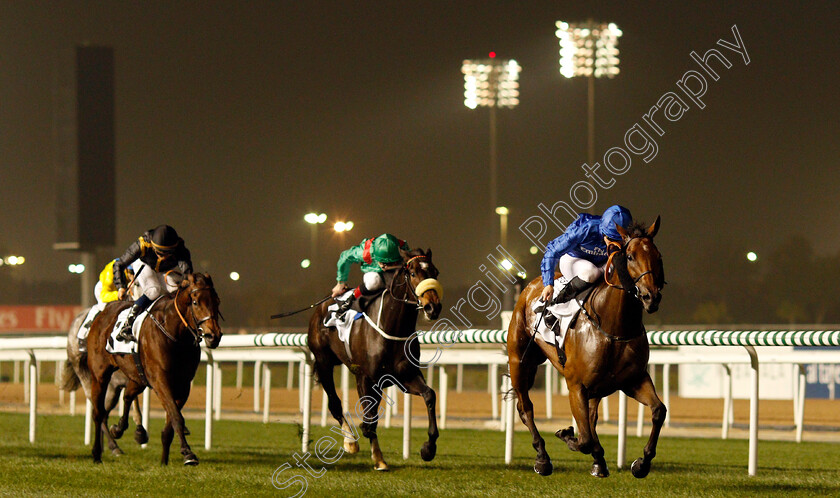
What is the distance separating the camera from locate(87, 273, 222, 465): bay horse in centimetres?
730

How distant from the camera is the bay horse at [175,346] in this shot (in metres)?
7.30

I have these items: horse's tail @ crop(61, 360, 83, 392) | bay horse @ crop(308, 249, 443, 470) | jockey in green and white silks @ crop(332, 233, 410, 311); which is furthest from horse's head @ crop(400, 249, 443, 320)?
horse's tail @ crop(61, 360, 83, 392)

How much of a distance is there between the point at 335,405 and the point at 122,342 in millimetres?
1636

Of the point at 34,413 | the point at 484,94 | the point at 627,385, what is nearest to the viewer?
the point at 627,385

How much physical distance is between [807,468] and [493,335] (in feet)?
7.85

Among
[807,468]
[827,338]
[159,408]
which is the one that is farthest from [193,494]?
[159,408]

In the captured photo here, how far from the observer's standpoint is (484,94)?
2919 centimetres

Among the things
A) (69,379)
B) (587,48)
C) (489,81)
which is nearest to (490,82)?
(489,81)

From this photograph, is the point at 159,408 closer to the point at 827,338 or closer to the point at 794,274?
the point at 827,338

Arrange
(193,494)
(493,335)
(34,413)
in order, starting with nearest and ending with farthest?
(193,494) < (493,335) < (34,413)

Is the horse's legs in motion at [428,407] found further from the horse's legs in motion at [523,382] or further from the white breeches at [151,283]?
the white breeches at [151,283]

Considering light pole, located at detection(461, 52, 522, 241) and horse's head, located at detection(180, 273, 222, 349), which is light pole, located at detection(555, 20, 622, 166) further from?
horse's head, located at detection(180, 273, 222, 349)

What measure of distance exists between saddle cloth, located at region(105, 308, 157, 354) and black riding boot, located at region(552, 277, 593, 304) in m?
3.37

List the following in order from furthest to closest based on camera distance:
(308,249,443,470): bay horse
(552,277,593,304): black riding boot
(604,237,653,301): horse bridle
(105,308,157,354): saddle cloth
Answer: (105,308,157,354): saddle cloth → (308,249,443,470): bay horse → (552,277,593,304): black riding boot → (604,237,653,301): horse bridle
